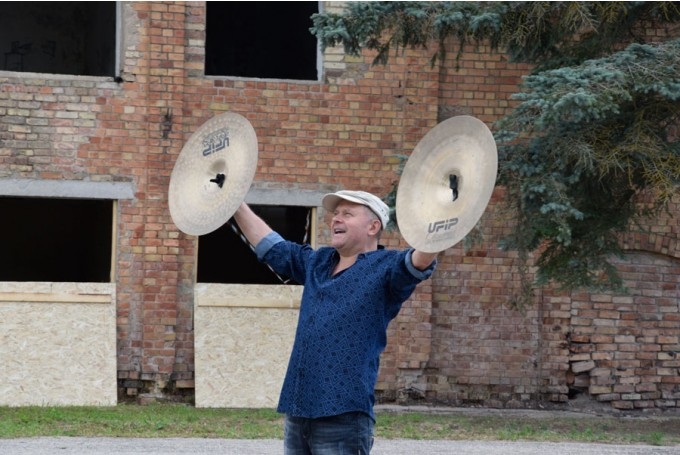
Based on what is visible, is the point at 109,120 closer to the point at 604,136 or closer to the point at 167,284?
the point at 167,284

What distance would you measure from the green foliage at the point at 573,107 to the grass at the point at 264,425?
58.8 inches

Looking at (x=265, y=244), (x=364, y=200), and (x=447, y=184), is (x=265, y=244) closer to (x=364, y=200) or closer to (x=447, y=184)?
(x=364, y=200)

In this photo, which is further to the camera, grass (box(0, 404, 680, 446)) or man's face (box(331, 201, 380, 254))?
grass (box(0, 404, 680, 446))

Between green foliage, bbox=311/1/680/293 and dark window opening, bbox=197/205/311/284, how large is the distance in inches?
139

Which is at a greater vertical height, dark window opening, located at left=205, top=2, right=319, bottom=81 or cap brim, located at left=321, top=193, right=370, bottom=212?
dark window opening, located at left=205, top=2, right=319, bottom=81

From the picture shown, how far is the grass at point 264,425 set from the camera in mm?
10453

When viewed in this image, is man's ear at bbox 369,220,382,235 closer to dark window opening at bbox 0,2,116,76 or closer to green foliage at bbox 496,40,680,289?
green foliage at bbox 496,40,680,289

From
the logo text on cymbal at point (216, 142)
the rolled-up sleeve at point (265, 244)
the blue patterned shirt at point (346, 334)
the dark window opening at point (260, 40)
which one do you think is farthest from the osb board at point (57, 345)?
the blue patterned shirt at point (346, 334)

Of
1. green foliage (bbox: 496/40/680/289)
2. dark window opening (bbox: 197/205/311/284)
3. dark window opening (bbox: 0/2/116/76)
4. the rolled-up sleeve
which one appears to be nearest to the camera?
the rolled-up sleeve

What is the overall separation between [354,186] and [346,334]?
26.9ft

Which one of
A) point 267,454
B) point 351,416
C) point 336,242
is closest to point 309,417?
point 351,416

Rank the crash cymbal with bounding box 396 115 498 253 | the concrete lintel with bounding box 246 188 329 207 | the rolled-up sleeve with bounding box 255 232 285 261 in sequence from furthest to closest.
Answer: the concrete lintel with bounding box 246 188 329 207, the rolled-up sleeve with bounding box 255 232 285 261, the crash cymbal with bounding box 396 115 498 253

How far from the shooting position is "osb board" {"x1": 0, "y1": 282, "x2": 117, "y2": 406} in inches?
481

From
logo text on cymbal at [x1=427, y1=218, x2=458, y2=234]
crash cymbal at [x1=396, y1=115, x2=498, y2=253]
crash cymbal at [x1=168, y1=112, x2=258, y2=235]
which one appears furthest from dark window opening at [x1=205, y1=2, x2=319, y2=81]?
logo text on cymbal at [x1=427, y1=218, x2=458, y2=234]
